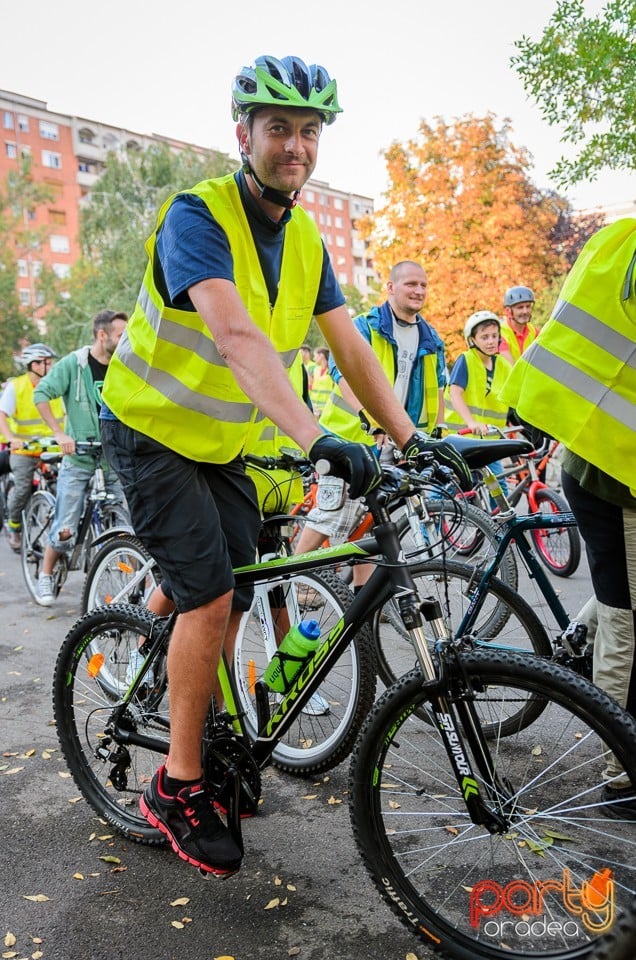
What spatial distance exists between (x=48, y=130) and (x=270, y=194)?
2847 inches

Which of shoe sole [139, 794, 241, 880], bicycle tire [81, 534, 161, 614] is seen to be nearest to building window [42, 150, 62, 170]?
bicycle tire [81, 534, 161, 614]

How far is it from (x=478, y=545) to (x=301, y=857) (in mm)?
2182

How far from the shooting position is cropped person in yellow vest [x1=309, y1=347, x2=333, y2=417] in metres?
14.2

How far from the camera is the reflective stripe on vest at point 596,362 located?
281cm

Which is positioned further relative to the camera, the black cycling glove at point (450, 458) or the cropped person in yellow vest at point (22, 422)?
the cropped person in yellow vest at point (22, 422)

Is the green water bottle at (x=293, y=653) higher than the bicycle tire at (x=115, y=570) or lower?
higher

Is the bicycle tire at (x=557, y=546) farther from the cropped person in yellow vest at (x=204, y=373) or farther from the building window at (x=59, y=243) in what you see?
the building window at (x=59, y=243)

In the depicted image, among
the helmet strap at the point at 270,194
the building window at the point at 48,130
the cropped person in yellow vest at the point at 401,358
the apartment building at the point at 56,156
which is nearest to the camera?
the helmet strap at the point at 270,194

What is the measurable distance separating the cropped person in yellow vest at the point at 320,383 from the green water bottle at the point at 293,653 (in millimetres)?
10333

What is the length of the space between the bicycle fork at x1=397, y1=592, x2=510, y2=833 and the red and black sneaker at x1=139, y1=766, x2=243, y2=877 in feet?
2.71

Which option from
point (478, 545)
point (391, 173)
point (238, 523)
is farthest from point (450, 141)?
point (238, 523)

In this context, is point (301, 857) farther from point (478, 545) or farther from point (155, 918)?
point (478, 545)

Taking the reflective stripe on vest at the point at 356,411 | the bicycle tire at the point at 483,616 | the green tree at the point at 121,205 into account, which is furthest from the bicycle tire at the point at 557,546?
the green tree at the point at 121,205

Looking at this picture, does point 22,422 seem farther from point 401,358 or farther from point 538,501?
point 538,501
